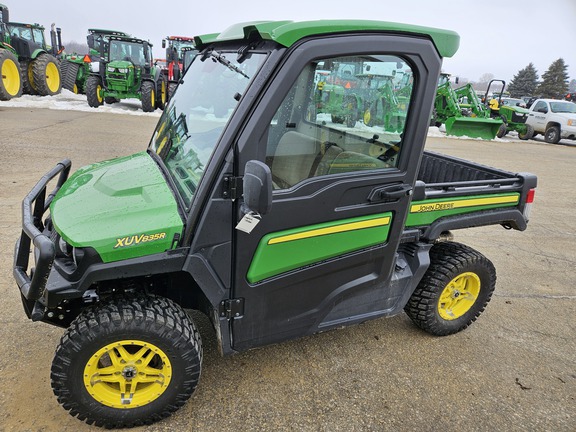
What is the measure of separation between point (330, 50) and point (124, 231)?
128 cm

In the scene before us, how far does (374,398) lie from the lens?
8.27 ft

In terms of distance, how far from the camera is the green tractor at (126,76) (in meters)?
14.1

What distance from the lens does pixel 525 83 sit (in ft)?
176

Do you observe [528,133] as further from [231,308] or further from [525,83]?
[525,83]

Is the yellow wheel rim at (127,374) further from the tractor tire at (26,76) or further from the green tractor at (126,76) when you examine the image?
the tractor tire at (26,76)

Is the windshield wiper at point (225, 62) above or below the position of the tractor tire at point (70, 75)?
above

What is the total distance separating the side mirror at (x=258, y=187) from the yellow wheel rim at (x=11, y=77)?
Result: 582 inches

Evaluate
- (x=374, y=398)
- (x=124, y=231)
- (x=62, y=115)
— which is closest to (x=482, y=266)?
(x=374, y=398)

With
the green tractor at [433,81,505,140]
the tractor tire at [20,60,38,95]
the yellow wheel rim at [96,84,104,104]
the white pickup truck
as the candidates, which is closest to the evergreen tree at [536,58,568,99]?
the white pickup truck

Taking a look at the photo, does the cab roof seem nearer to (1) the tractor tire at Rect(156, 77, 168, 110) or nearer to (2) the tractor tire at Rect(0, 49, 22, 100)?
(2) the tractor tire at Rect(0, 49, 22, 100)

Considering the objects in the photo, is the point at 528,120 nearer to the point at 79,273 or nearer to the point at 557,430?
the point at 557,430

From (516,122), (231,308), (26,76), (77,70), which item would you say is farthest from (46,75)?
(516,122)

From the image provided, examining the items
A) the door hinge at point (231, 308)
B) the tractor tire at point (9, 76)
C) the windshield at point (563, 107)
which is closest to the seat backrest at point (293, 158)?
the door hinge at point (231, 308)

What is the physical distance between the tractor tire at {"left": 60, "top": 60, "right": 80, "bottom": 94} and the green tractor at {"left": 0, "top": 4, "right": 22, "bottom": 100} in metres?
2.41
